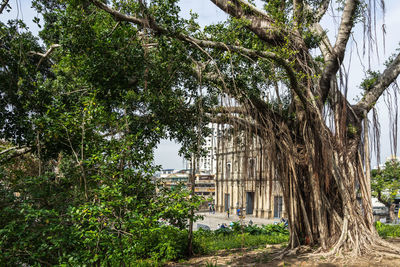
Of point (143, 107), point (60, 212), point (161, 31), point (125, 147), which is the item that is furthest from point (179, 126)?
point (60, 212)

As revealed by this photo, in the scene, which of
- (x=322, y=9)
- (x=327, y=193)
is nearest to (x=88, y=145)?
(x=327, y=193)

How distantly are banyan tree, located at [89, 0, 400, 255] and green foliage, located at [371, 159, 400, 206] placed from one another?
9275 mm

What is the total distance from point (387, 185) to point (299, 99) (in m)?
11.3

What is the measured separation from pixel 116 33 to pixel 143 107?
1728 millimetres

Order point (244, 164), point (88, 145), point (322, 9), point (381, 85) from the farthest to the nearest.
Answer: point (322, 9) → point (381, 85) → point (244, 164) → point (88, 145)

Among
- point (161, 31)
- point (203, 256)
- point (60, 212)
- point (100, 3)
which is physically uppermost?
point (100, 3)

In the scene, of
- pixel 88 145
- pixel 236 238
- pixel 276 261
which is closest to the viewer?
pixel 88 145

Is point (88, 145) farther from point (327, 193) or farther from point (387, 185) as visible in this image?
point (387, 185)

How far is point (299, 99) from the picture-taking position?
507cm

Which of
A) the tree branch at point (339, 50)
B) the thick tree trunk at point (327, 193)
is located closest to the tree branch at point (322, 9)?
the tree branch at point (339, 50)

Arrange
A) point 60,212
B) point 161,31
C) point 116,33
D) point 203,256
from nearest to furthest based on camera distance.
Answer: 1. point 60,212
2. point 116,33
3. point 161,31
4. point 203,256

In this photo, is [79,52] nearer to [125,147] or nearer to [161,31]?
[161,31]

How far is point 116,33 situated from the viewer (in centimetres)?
405

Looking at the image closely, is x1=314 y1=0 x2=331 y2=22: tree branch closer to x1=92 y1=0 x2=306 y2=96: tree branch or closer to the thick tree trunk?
x1=92 y1=0 x2=306 y2=96: tree branch
